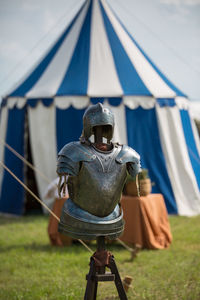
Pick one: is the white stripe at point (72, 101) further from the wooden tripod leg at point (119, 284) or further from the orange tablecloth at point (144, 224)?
the wooden tripod leg at point (119, 284)

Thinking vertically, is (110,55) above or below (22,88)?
above

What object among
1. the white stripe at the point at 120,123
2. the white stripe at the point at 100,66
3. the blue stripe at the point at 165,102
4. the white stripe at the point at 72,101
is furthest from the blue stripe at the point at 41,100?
the blue stripe at the point at 165,102

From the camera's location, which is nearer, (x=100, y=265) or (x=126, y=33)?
(x=100, y=265)

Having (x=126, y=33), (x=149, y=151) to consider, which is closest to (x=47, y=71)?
(x=126, y=33)

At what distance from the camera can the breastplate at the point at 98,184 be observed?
2164 millimetres

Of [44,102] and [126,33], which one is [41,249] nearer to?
[44,102]

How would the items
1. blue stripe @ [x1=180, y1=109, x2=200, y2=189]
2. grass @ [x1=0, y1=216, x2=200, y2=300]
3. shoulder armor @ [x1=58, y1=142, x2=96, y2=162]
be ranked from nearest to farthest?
shoulder armor @ [x1=58, y1=142, x2=96, y2=162], grass @ [x1=0, y1=216, x2=200, y2=300], blue stripe @ [x1=180, y1=109, x2=200, y2=189]

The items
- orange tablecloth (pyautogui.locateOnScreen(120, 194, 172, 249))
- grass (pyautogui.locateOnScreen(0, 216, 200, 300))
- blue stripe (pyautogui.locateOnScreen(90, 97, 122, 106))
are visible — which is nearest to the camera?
grass (pyautogui.locateOnScreen(0, 216, 200, 300))

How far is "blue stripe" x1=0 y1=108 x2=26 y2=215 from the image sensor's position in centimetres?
650

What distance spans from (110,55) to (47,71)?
1142mm

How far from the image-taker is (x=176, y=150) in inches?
260

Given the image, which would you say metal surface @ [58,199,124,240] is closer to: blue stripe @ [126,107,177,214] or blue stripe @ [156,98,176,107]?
blue stripe @ [126,107,177,214]

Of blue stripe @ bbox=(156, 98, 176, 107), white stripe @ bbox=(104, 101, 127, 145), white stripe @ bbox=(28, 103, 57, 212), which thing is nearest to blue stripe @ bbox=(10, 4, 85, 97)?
white stripe @ bbox=(28, 103, 57, 212)

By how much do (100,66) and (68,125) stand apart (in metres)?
1.19
